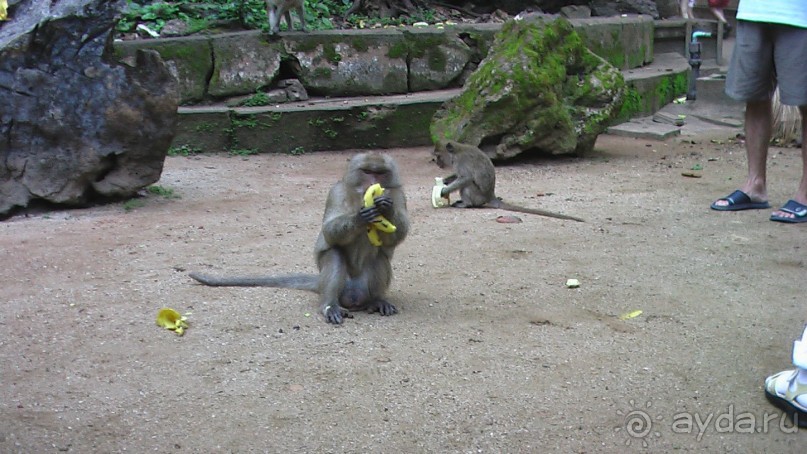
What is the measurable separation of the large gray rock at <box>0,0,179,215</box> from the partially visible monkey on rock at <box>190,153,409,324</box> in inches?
121

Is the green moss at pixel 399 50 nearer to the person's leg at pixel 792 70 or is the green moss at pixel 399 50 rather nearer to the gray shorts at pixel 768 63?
the gray shorts at pixel 768 63

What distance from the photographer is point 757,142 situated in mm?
6477

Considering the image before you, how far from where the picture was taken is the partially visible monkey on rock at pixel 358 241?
14.0ft

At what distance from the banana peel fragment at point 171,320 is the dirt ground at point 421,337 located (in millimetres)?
62

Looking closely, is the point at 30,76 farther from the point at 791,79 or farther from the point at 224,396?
the point at 791,79

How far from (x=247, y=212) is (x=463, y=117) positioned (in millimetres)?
2815

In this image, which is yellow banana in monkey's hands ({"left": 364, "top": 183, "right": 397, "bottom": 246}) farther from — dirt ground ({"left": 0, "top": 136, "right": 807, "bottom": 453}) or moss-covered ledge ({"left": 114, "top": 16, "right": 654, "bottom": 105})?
moss-covered ledge ({"left": 114, "top": 16, "right": 654, "bottom": 105})

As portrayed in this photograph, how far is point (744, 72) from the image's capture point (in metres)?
6.26

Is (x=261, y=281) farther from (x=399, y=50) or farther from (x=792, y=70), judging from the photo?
(x=399, y=50)

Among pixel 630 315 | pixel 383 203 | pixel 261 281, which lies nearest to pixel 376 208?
pixel 383 203

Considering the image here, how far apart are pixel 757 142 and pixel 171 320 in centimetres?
451

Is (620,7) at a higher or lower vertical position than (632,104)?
higher

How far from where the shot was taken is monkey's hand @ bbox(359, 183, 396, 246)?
4160 millimetres

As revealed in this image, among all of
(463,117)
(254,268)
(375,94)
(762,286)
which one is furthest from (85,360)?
(375,94)
